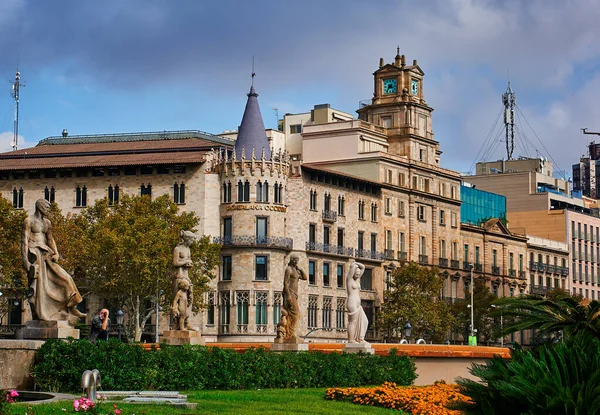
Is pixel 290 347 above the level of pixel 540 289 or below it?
below

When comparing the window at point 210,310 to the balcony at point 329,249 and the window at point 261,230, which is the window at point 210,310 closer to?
the window at point 261,230

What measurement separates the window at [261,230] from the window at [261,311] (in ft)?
12.4

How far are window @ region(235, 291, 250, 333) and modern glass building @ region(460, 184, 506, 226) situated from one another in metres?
38.6

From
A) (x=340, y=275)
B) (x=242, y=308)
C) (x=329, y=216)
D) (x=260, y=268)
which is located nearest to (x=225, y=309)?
(x=242, y=308)

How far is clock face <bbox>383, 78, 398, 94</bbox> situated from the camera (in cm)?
10444

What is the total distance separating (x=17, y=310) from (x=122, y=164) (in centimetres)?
1317

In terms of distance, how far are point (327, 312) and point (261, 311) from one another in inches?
324

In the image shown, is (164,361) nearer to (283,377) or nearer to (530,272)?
(283,377)

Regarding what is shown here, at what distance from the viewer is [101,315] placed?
1294 inches

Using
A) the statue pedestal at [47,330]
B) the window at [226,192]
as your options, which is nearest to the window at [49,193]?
the window at [226,192]

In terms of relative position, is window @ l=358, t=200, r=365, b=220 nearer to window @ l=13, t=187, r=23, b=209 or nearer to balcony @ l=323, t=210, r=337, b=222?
balcony @ l=323, t=210, r=337, b=222

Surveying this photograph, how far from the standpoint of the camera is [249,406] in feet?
77.1

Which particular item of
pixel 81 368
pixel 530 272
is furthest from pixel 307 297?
pixel 81 368

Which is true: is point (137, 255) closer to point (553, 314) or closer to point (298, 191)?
point (298, 191)
